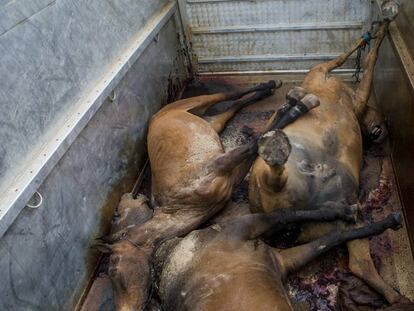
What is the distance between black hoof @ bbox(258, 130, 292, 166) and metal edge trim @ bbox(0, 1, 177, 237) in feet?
4.44

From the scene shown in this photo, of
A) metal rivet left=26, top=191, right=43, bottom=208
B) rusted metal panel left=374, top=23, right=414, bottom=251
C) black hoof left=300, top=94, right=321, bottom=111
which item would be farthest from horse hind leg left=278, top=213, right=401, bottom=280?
metal rivet left=26, top=191, right=43, bottom=208

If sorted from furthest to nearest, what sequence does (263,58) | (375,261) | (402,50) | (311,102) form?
(263,58) < (402,50) < (311,102) < (375,261)

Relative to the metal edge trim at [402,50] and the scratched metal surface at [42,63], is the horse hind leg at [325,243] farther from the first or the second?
the scratched metal surface at [42,63]

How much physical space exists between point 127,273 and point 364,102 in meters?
2.42

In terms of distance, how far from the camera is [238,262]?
264 cm

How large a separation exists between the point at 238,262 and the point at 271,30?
9.68 ft

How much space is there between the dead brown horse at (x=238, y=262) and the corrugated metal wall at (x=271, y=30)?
2.36 m

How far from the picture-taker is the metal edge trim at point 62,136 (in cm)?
243

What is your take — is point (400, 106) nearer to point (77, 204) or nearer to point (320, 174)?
point (320, 174)

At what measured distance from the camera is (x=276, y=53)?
4887 mm

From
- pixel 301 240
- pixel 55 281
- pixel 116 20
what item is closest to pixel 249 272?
pixel 301 240

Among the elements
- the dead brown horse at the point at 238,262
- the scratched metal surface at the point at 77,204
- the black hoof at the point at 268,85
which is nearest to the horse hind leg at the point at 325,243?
the dead brown horse at the point at 238,262

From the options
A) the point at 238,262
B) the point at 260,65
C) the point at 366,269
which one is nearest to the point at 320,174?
the point at 366,269

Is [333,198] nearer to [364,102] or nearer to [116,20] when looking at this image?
[364,102]
